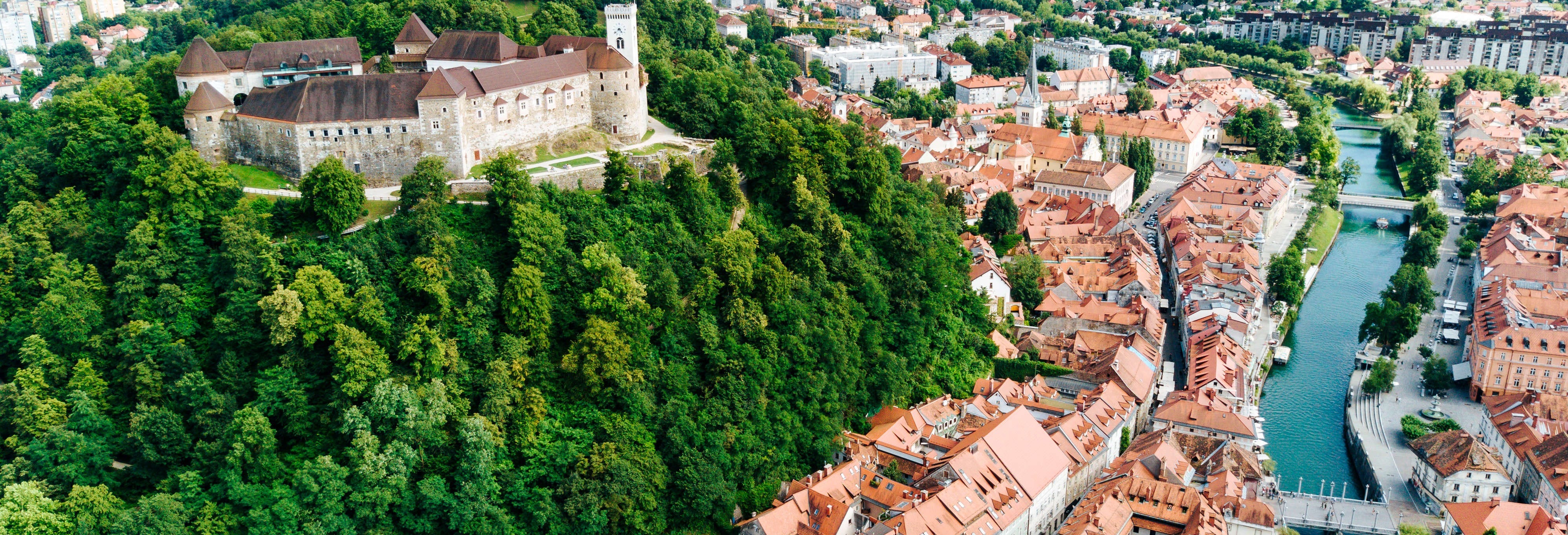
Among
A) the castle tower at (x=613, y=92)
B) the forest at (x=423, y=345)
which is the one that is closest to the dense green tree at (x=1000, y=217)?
the forest at (x=423, y=345)

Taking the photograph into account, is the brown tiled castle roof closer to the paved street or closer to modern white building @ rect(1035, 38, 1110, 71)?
the paved street

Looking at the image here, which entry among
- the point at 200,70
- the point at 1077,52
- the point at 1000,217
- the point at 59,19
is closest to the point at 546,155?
the point at 200,70

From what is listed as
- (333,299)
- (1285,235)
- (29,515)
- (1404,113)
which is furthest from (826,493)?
(1404,113)

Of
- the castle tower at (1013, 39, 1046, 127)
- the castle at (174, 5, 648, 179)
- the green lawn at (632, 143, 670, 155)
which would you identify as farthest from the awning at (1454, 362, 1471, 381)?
the castle tower at (1013, 39, 1046, 127)

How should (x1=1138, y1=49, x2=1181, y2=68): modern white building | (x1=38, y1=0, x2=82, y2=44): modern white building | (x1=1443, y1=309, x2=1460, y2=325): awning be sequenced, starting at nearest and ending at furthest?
1. (x1=1443, y1=309, x2=1460, y2=325): awning
2. (x1=38, y1=0, x2=82, y2=44): modern white building
3. (x1=1138, y1=49, x2=1181, y2=68): modern white building

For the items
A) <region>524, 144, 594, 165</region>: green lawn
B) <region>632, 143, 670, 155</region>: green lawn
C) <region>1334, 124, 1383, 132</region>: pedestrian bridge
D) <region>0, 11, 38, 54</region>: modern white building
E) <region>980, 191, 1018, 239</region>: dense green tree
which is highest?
<region>524, 144, 594, 165</region>: green lawn

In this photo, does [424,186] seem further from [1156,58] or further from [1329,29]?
[1329,29]
